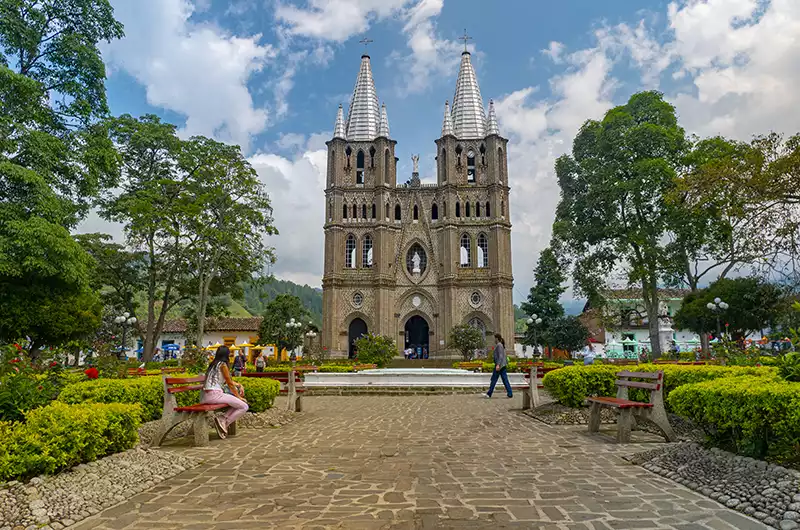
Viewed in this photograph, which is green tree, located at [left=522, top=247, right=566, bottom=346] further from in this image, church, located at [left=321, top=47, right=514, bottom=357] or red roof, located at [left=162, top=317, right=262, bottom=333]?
red roof, located at [left=162, top=317, right=262, bottom=333]

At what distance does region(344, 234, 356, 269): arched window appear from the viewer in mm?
41125

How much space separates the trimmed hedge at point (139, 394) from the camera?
6.98 metres

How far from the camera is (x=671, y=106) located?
2628 centimetres

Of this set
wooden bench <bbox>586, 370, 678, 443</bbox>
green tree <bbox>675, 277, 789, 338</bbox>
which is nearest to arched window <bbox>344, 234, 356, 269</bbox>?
green tree <bbox>675, 277, 789, 338</bbox>

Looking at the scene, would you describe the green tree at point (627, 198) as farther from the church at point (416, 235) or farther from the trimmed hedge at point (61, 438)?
the trimmed hedge at point (61, 438)

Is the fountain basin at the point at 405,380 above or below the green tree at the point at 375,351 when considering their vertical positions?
below

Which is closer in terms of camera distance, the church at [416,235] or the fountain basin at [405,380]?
the fountain basin at [405,380]

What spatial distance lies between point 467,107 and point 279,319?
23154 mm

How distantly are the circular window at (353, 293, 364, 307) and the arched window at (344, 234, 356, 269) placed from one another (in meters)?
2.23

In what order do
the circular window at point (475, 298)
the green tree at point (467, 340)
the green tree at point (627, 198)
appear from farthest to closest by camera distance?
the circular window at point (475, 298)
the green tree at point (467, 340)
the green tree at point (627, 198)

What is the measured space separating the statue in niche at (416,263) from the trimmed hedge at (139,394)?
32.5 meters

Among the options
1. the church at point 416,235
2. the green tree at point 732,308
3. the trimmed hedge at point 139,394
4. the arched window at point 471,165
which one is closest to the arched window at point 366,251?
the church at point 416,235

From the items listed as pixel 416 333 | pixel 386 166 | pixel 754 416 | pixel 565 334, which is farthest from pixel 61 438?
pixel 416 333

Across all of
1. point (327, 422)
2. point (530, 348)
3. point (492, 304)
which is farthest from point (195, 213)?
point (530, 348)
